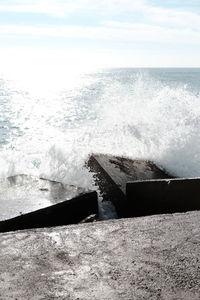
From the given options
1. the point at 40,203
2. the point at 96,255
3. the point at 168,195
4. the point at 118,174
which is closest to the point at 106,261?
the point at 96,255

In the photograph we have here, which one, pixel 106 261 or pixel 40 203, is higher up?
pixel 106 261

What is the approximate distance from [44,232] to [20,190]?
4.35 ft

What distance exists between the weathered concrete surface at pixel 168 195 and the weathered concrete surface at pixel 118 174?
0.26m

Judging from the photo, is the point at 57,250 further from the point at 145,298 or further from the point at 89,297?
the point at 145,298

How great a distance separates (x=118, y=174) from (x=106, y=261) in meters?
2.40

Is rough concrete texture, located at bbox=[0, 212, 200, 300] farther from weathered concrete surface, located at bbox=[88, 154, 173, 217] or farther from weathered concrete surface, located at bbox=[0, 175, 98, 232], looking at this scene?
weathered concrete surface, located at bbox=[88, 154, 173, 217]

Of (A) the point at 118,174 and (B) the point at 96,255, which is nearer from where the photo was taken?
(B) the point at 96,255

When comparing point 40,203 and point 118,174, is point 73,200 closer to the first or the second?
point 40,203

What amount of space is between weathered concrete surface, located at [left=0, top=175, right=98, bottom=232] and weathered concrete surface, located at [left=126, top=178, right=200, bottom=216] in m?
0.45

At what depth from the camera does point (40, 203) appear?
3.01 m

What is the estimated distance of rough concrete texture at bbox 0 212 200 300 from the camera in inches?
60.0

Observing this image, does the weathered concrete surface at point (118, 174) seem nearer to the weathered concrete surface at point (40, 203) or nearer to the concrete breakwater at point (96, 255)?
the weathered concrete surface at point (40, 203)

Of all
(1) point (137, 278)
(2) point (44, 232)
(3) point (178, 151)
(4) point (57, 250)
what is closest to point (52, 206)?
(2) point (44, 232)

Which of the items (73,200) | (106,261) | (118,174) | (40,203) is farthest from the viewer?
(118,174)
